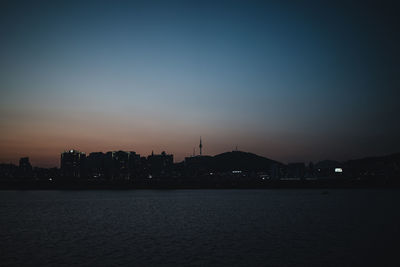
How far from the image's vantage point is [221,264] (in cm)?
3569

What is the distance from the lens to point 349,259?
37250 mm

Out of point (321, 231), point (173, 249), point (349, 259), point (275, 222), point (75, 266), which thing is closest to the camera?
point (75, 266)

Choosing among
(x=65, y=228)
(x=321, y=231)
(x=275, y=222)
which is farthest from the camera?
(x=275, y=222)

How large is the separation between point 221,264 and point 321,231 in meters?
28.8

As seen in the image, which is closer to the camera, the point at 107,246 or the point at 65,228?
the point at 107,246

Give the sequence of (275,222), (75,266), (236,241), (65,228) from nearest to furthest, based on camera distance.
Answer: (75,266), (236,241), (65,228), (275,222)

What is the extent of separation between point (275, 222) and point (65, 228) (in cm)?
4159

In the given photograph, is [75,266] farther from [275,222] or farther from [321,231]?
[275,222]

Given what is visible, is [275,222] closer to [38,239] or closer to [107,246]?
[107,246]

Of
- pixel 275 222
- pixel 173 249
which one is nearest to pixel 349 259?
pixel 173 249

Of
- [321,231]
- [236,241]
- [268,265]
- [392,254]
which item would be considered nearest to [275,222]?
[321,231]

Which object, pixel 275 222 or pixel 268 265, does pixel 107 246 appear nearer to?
pixel 268 265

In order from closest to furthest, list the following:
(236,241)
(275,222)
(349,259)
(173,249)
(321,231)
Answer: (349,259)
(173,249)
(236,241)
(321,231)
(275,222)

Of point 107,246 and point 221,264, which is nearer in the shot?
point 221,264
